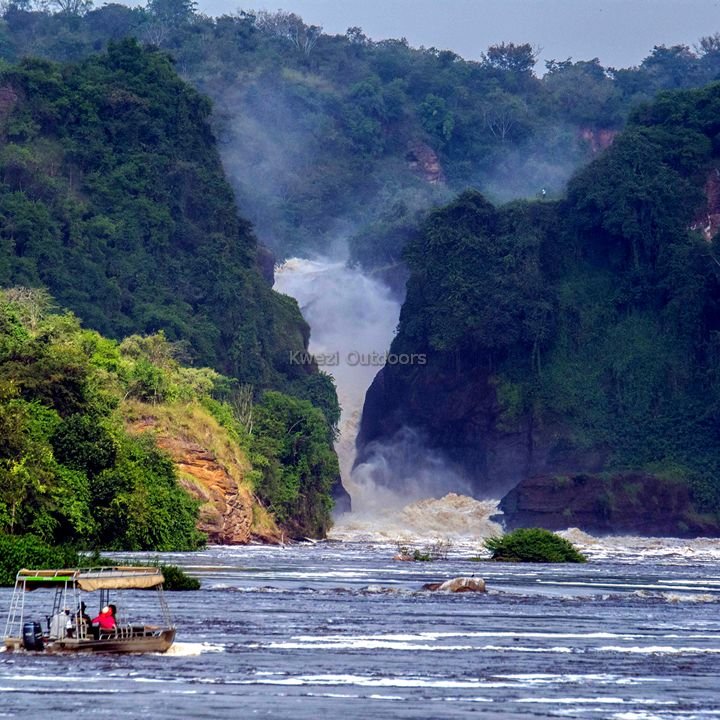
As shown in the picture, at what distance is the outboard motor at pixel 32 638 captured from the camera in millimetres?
37938

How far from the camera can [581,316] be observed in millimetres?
160000

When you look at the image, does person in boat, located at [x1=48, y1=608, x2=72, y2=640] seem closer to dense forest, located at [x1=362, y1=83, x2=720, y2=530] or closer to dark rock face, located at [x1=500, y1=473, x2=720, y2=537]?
dark rock face, located at [x1=500, y1=473, x2=720, y2=537]

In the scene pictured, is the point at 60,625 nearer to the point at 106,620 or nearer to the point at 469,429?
the point at 106,620

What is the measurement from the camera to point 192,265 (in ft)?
507

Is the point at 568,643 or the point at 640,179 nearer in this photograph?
the point at 568,643

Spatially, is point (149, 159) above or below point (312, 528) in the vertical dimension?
above

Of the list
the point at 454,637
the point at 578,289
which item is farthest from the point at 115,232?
the point at 454,637

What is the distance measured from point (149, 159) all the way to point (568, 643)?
11782 cm

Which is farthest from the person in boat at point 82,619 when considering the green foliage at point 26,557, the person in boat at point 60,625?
the green foliage at point 26,557

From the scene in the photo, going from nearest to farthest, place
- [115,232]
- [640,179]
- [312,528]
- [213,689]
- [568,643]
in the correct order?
1. [213,689]
2. [568,643]
3. [312,528]
4. [115,232]
5. [640,179]

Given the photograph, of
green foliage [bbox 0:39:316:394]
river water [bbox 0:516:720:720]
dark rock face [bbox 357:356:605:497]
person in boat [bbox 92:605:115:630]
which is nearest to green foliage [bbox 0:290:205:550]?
river water [bbox 0:516:720:720]

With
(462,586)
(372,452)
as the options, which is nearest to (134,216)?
(372,452)

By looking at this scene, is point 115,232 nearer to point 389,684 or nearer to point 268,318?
point 268,318

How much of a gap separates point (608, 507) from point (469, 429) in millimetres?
22715
